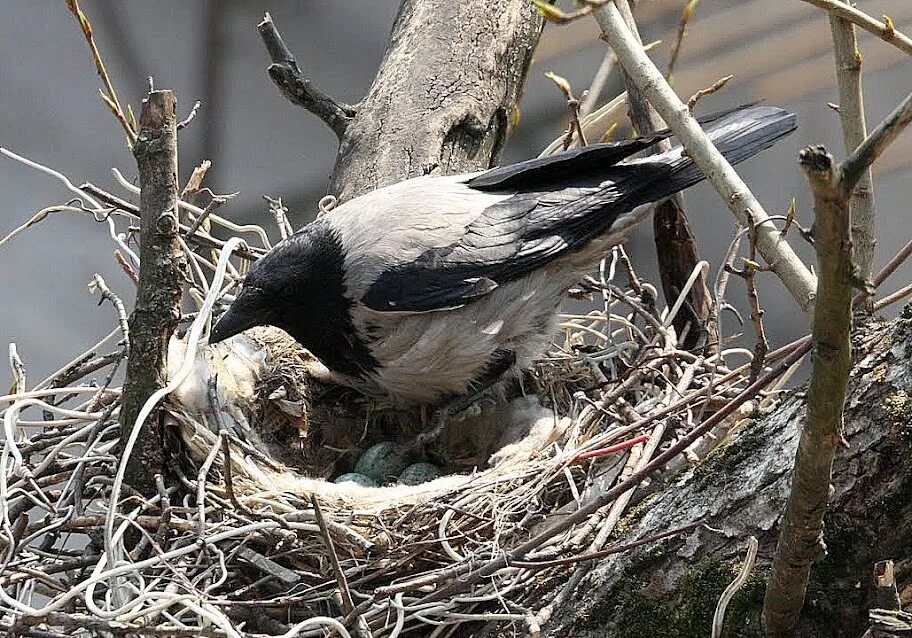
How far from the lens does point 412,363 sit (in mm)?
1874

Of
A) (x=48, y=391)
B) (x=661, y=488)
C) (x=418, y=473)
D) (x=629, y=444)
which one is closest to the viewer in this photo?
(x=661, y=488)

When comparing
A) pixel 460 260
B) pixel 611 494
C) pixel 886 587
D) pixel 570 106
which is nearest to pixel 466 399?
pixel 460 260

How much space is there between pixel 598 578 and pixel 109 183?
6.37 ft

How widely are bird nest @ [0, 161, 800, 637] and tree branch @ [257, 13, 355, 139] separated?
0.32m

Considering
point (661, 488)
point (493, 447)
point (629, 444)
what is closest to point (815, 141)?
point (493, 447)

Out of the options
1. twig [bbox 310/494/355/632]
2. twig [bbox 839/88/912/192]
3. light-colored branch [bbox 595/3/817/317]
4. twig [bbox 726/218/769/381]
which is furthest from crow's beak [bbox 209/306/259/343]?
twig [bbox 839/88/912/192]

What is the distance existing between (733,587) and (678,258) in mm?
1128

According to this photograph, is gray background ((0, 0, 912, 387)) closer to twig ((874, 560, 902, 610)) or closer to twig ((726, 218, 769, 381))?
twig ((726, 218, 769, 381))

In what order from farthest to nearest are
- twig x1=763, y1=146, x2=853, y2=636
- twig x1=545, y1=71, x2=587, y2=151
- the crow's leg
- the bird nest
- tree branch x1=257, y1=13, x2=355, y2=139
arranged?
tree branch x1=257, y1=13, x2=355, y2=139 < the crow's leg < twig x1=545, y1=71, x2=587, y2=151 < the bird nest < twig x1=763, y1=146, x2=853, y2=636

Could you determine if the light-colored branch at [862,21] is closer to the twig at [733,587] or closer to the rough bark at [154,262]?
the twig at [733,587]

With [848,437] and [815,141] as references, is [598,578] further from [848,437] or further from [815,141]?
[815,141]

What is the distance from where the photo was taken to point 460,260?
1.83 m

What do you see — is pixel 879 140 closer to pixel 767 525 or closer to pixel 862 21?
pixel 862 21

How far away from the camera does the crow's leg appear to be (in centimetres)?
193
